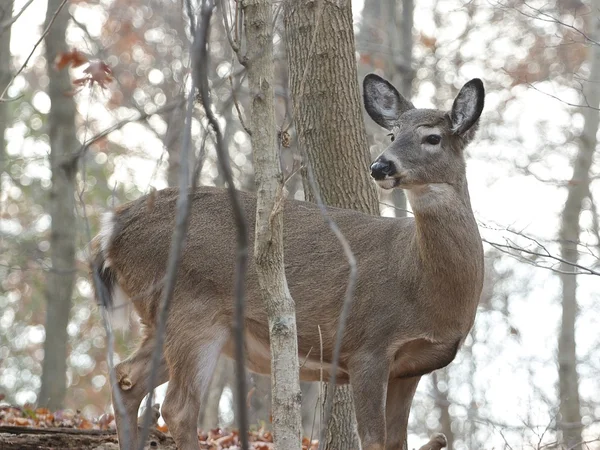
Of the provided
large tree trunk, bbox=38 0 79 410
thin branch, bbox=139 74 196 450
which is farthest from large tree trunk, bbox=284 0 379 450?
large tree trunk, bbox=38 0 79 410

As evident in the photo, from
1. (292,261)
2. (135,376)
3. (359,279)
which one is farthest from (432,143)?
(135,376)

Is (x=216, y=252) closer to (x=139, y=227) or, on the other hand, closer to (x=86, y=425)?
(x=139, y=227)

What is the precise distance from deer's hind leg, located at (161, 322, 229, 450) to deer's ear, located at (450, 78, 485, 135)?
212cm

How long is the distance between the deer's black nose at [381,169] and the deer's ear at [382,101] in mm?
893

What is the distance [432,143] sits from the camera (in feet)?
20.4

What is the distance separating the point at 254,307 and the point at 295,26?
7.98ft

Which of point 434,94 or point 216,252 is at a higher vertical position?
point 434,94

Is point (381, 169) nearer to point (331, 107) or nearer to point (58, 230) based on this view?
point (331, 107)

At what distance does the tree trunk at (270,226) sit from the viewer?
14.0 feet

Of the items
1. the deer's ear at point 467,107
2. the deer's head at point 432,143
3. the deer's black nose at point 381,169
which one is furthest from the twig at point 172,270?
the deer's ear at point 467,107

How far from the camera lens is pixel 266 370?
6.62 m

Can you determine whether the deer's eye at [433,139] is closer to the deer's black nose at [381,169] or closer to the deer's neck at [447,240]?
the deer's neck at [447,240]

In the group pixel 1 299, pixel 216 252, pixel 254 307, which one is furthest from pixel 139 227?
pixel 1 299

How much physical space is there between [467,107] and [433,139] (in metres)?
0.31
